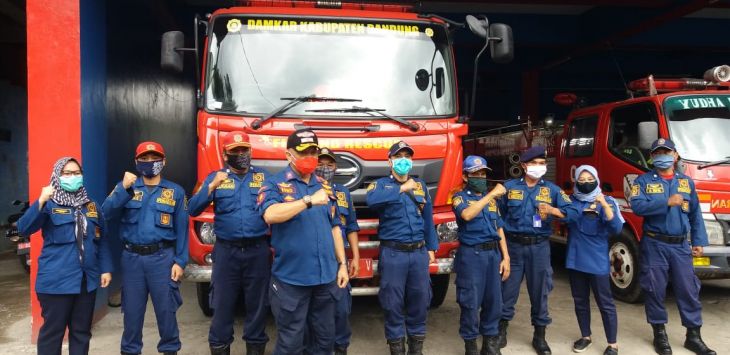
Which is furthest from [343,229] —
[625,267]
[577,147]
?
[577,147]

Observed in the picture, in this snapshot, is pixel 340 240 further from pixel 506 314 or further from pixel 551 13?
pixel 551 13

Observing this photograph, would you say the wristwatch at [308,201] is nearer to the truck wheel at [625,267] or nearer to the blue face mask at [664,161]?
the blue face mask at [664,161]

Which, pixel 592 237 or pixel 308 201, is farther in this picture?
pixel 592 237

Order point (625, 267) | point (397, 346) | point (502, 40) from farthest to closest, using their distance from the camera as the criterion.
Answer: point (625, 267)
point (502, 40)
point (397, 346)

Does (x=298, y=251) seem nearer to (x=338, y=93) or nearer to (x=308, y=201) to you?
(x=308, y=201)

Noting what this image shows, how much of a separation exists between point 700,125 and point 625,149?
73 cm

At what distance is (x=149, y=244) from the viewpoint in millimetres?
3633

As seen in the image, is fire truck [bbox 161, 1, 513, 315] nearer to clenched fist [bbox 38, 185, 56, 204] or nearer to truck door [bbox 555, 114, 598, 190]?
clenched fist [bbox 38, 185, 56, 204]

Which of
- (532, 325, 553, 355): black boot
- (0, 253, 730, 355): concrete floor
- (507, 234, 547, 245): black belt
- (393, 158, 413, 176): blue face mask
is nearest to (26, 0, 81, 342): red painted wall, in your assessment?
(0, 253, 730, 355): concrete floor

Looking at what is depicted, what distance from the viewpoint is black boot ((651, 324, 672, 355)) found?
4.29 metres

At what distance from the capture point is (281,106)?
4105 mm

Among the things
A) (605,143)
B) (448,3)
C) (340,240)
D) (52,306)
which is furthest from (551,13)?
(52,306)

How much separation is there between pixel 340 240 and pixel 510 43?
7.83 feet

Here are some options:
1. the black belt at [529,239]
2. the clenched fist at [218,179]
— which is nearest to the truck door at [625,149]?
the black belt at [529,239]
